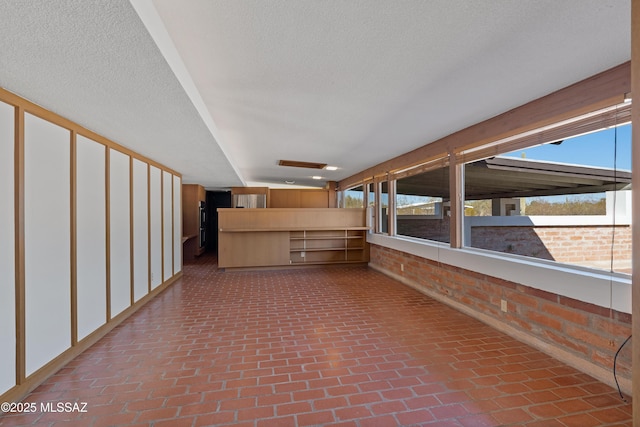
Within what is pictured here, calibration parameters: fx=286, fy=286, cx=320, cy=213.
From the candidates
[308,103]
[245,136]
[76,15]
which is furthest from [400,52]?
[245,136]

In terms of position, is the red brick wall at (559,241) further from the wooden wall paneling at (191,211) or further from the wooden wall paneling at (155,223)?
the wooden wall paneling at (191,211)

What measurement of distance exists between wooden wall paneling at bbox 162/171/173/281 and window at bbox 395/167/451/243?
431 cm

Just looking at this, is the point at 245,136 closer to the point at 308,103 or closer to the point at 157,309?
the point at 308,103

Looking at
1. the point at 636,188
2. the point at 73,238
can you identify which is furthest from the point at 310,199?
the point at 636,188

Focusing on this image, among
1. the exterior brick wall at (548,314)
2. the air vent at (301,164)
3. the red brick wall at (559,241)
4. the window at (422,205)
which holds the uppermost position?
the air vent at (301,164)

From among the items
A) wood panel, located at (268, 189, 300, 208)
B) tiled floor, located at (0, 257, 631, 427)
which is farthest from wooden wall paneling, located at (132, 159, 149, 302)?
wood panel, located at (268, 189, 300, 208)

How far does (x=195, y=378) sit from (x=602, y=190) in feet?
12.3

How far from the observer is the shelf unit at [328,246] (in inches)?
270

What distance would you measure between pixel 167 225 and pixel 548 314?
542 cm

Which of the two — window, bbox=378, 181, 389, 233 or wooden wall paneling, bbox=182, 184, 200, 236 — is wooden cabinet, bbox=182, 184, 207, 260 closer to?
wooden wall paneling, bbox=182, 184, 200, 236

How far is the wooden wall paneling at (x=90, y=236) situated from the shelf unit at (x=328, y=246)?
13.5 feet

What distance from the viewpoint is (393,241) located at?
5.51 m

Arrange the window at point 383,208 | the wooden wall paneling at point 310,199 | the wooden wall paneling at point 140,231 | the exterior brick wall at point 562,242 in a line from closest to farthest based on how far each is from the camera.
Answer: the exterior brick wall at point 562,242, the wooden wall paneling at point 140,231, the window at point 383,208, the wooden wall paneling at point 310,199

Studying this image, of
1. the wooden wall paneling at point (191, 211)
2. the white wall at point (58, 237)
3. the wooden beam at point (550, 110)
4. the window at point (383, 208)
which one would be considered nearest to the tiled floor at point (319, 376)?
the white wall at point (58, 237)
